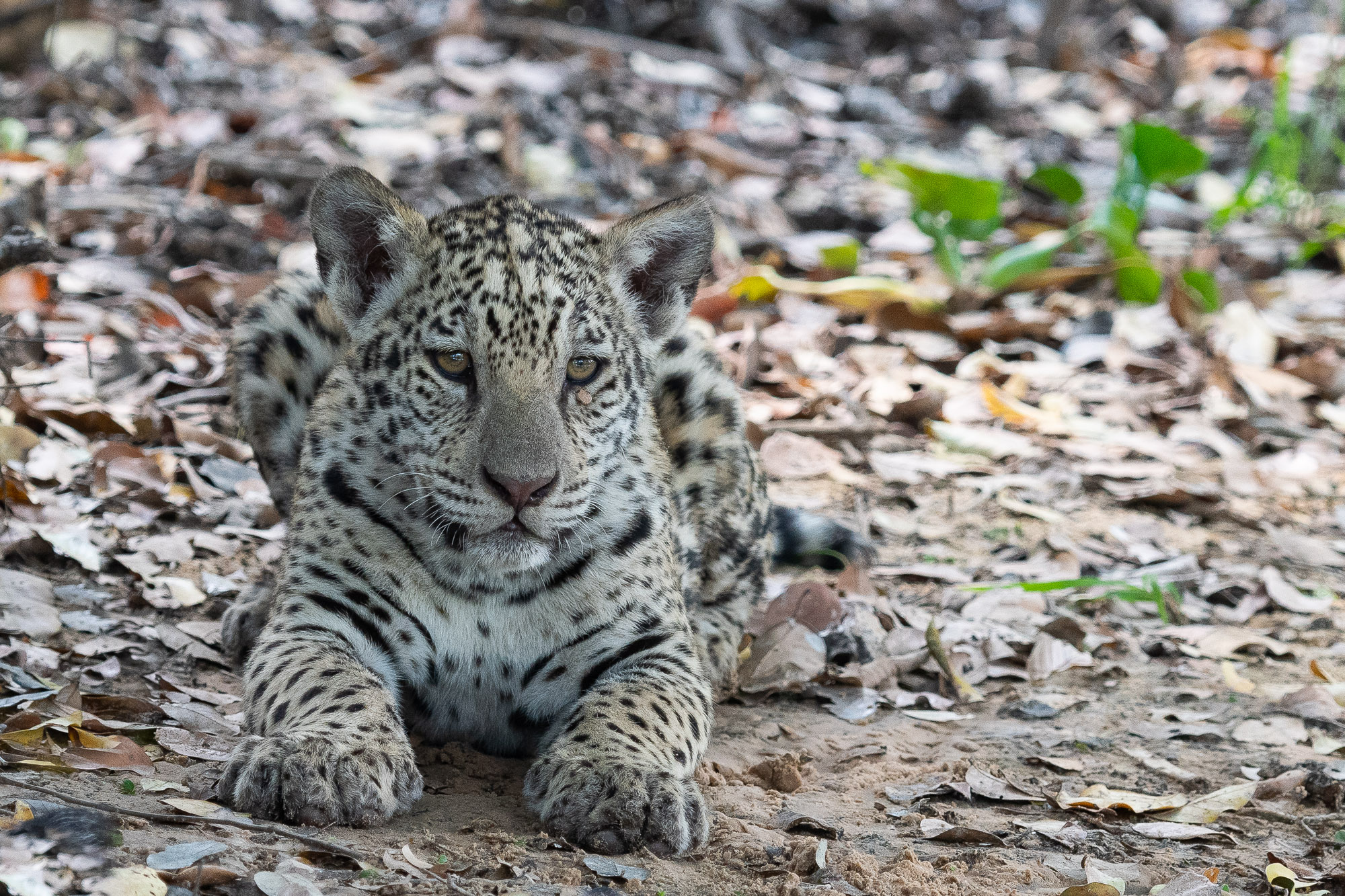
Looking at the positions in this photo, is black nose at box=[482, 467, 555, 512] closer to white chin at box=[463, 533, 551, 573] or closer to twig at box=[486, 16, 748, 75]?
white chin at box=[463, 533, 551, 573]

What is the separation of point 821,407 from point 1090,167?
19.9 feet

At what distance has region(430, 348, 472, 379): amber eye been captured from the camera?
4.13 metres

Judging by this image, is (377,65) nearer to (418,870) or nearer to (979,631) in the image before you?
(979,631)

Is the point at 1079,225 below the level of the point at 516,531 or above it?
below

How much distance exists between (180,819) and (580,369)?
5.80ft

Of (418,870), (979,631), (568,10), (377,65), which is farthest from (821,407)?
(568,10)

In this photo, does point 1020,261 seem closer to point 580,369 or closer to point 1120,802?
point 1120,802

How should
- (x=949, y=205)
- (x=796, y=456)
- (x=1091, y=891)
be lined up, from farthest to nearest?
(x=949, y=205)
(x=796, y=456)
(x=1091, y=891)

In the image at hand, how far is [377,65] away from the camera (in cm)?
1245

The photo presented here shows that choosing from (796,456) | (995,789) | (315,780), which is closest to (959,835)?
(995,789)

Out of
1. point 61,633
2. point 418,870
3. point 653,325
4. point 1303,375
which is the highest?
point 653,325

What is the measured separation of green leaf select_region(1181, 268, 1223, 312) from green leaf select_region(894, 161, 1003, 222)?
1.40 metres

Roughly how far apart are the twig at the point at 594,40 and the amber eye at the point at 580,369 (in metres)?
9.46

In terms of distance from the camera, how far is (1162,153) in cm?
968
